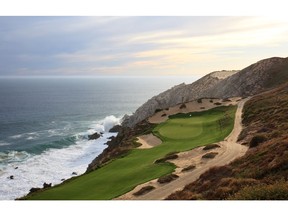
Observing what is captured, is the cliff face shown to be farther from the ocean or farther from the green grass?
the green grass

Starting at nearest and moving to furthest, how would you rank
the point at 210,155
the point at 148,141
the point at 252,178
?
the point at 252,178 → the point at 210,155 → the point at 148,141

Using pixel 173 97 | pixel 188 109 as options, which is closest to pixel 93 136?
pixel 173 97

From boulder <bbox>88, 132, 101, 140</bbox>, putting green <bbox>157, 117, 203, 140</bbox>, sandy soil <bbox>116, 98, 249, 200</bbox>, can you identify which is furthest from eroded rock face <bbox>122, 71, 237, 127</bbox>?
sandy soil <bbox>116, 98, 249, 200</bbox>

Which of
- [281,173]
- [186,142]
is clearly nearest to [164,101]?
[186,142]

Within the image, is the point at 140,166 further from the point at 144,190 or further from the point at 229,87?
the point at 229,87

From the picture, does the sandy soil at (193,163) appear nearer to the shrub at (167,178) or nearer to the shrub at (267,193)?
the shrub at (167,178)

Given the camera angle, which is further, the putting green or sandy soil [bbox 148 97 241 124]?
sandy soil [bbox 148 97 241 124]
